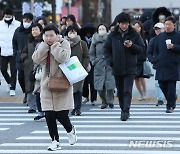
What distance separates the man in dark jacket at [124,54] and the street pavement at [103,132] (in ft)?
2.09

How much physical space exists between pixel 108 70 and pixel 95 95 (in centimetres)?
98

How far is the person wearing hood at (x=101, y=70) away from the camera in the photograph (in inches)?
565

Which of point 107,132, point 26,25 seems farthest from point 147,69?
point 107,132

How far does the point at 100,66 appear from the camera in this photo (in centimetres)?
1444

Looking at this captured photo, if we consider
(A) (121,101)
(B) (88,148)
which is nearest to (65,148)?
(B) (88,148)

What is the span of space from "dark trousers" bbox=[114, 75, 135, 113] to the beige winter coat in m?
2.85

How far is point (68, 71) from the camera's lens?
30.9ft

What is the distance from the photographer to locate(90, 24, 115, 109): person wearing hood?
14344mm

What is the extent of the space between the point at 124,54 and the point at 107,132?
5.55 ft

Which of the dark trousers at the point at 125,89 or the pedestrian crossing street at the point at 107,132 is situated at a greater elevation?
the dark trousers at the point at 125,89

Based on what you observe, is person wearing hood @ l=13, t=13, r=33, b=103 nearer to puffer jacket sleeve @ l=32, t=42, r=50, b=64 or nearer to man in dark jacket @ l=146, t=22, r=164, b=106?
man in dark jacket @ l=146, t=22, r=164, b=106

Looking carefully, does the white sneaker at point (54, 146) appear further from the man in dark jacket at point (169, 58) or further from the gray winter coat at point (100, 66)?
the gray winter coat at point (100, 66)

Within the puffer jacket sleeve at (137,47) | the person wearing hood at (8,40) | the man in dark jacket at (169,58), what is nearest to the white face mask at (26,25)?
the person wearing hood at (8,40)

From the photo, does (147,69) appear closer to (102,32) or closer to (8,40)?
(102,32)
